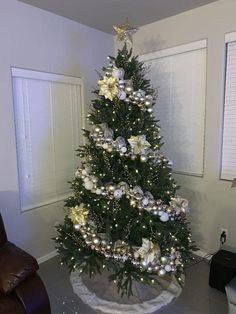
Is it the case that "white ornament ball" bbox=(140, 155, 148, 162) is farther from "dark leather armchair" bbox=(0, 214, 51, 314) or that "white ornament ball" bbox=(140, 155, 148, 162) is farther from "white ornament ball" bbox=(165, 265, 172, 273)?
"dark leather armchair" bbox=(0, 214, 51, 314)

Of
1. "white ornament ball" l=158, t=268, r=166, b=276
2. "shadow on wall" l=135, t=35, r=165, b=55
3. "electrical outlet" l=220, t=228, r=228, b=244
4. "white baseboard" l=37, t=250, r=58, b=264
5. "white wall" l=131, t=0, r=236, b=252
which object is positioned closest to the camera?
"white ornament ball" l=158, t=268, r=166, b=276

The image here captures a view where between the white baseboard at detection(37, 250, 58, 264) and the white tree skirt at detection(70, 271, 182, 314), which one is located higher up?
the white baseboard at detection(37, 250, 58, 264)

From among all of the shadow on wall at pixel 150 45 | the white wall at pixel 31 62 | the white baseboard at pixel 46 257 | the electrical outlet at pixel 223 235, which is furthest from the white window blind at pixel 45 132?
the electrical outlet at pixel 223 235

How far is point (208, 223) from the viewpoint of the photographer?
2611mm

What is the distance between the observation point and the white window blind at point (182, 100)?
256cm

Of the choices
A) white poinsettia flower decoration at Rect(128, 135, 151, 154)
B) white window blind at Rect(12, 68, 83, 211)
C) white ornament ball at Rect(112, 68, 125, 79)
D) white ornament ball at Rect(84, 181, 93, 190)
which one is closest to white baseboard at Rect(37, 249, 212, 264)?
white window blind at Rect(12, 68, 83, 211)

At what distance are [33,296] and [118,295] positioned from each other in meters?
0.81

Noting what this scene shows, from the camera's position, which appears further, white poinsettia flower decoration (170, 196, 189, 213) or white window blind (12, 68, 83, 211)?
white window blind (12, 68, 83, 211)

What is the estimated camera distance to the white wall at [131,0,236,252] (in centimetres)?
236

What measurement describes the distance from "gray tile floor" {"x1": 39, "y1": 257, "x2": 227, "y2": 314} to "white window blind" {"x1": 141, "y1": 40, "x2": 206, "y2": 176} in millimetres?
1001

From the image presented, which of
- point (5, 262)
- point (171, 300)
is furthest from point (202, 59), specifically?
point (5, 262)

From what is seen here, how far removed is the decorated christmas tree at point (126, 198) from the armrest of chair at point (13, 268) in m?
0.38

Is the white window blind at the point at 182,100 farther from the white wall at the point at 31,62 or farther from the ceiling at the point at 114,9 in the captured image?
the white wall at the point at 31,62

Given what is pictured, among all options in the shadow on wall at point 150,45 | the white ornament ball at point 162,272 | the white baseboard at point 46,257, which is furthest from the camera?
the shadow on wall at point 150,45
